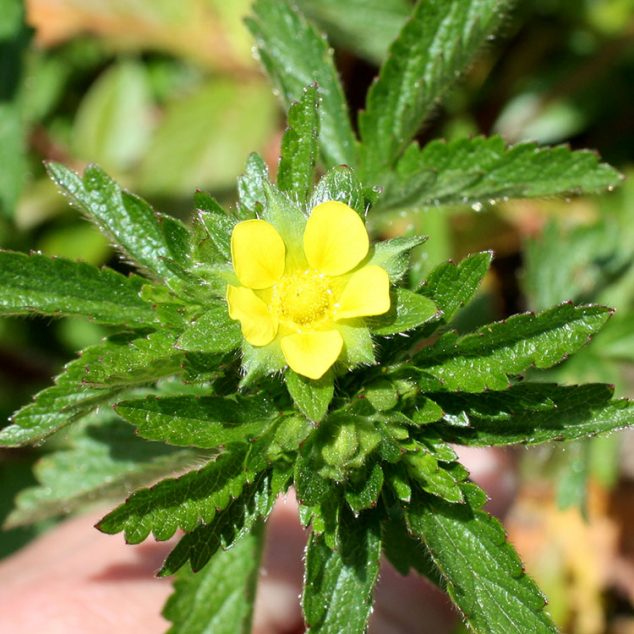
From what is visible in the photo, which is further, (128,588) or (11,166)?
(11,166)

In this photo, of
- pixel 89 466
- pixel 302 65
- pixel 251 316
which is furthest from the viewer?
pixel 89 466

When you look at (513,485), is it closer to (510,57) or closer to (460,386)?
(460,386)

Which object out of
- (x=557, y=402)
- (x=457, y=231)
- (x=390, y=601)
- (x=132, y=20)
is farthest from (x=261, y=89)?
(x=557, y=402)

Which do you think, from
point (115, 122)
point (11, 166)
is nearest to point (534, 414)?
point (11, 166)

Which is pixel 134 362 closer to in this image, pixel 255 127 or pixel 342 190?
pixel 342 190

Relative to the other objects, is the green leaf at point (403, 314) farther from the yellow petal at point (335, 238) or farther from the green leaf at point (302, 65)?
the green leaf at point (302, 65)

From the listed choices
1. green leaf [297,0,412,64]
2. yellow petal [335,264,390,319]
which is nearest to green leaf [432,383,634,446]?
yellow petal [335,264,390,319]
